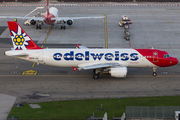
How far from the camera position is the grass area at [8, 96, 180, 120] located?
37.1 metres

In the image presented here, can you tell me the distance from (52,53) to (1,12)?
47028 mm

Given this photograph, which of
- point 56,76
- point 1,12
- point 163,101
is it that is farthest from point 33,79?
point 1,12

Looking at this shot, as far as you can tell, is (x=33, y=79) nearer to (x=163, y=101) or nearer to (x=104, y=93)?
(x=104, y=93)

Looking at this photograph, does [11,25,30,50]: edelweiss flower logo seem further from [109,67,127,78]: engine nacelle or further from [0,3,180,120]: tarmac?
[109,67,127,78]: engine nacelle

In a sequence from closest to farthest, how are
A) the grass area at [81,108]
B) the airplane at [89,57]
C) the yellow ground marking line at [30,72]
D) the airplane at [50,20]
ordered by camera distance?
the grass area at [81,108], the airplane at [89,57], the yellow ground marking line at [30,72], the airplane at [50,20]

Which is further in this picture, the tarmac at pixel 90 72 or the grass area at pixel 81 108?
the tarmac at pixel 90 72

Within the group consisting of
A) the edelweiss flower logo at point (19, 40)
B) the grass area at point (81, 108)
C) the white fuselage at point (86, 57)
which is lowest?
the grass area at point (81, 108)

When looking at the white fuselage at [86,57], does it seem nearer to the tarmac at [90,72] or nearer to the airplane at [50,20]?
the tarmac at [90,72]

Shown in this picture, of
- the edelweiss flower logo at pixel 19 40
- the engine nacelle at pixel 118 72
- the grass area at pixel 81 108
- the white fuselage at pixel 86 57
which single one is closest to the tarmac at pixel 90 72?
the engine nacelle at pixel 118 72

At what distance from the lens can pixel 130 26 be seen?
3132 inches

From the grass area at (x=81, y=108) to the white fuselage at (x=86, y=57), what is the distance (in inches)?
335

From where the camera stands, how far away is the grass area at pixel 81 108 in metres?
37.1

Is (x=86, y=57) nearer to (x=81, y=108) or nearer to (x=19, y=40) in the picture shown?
(x=19, y=40)

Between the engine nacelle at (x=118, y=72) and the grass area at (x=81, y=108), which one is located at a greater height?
the engine nacelle at (x=118, y=72)
